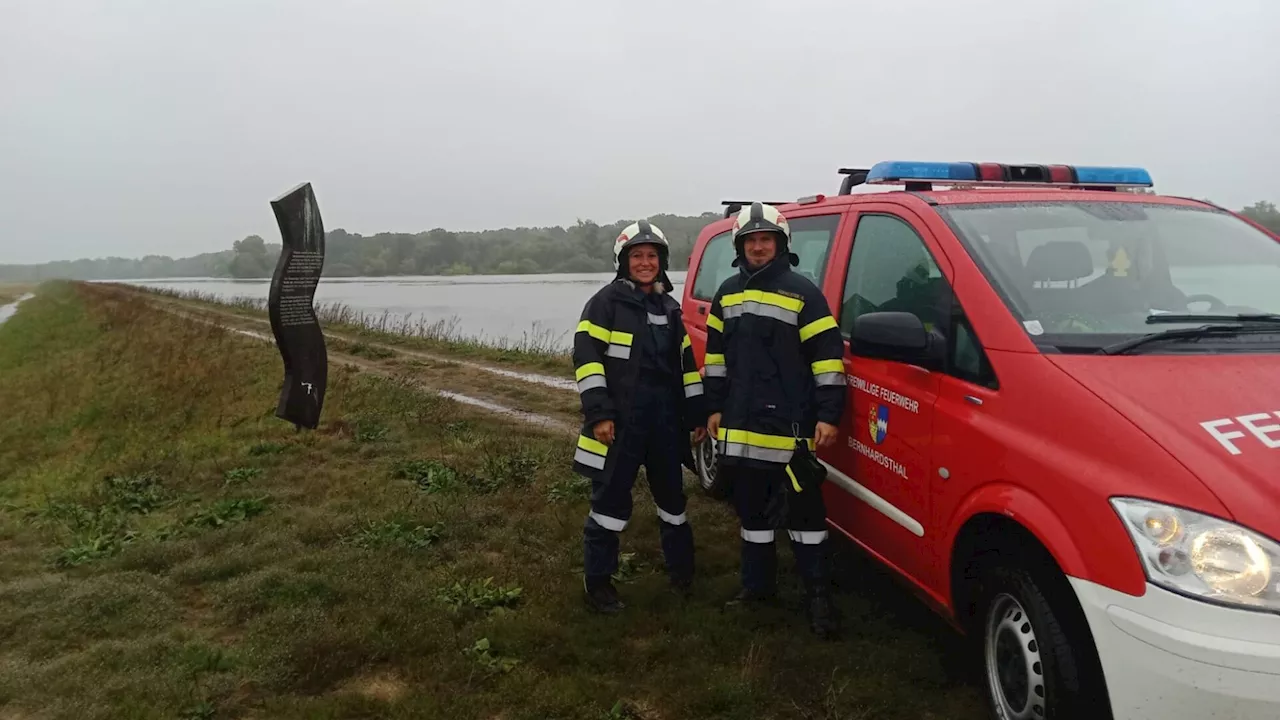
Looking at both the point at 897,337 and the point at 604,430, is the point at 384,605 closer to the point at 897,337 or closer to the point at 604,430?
the point at 604,430

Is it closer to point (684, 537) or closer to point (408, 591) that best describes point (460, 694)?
point (408, 591)

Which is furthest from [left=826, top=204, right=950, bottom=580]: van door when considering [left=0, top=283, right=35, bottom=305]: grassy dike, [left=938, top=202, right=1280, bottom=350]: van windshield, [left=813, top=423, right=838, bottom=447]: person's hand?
[left=0, top=283, right=35, bottom=305]: grassy dike

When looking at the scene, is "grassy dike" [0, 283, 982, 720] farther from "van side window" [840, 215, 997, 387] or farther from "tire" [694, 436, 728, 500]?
"van side window" [840, 215, 997, 387]

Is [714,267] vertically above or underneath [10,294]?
above

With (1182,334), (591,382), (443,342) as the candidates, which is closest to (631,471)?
(591,382)

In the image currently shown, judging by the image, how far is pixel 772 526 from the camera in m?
3.86

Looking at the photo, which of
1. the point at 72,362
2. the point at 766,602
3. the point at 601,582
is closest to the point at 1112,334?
the point at 766,602

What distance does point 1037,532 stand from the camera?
2377mm

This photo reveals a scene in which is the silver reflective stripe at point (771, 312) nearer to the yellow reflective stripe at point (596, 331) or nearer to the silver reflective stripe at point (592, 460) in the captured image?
the yellow reflective stripe at point (596, 331)

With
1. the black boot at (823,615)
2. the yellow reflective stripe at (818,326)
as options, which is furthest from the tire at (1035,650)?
the yellow reflective stripe at (818,326)

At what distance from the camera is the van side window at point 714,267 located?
219 inches

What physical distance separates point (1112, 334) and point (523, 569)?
3.06 metres

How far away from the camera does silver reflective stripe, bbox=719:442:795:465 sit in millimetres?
3629

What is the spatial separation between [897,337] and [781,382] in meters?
0.76
